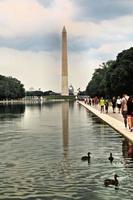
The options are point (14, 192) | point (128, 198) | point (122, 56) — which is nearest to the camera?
point (128, 198)

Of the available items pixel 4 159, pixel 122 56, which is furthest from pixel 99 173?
pixel 122 56

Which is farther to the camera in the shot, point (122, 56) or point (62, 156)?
point (122, 56)

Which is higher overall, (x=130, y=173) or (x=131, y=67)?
(x=131, y=67)

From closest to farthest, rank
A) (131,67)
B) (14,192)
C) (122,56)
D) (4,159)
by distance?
(14,192), (4,159), (131,67), (122,56)

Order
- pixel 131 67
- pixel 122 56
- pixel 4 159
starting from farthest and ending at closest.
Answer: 1. pixel 122 56
2. pixel 131 67
3. pixel 4 159

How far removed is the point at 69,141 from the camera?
23.4m

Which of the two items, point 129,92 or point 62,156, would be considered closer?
point 62,156

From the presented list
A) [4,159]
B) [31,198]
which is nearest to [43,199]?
[31,198]

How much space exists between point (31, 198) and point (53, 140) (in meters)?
12.8

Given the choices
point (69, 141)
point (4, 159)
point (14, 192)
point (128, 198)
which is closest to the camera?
point (128, 198)

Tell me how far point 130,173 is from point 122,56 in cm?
7760

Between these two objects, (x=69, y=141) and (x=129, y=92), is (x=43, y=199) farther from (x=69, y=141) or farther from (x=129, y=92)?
(x=129, y=92)

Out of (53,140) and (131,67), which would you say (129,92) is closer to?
(131,67)

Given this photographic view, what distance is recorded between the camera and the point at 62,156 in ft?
58.2
